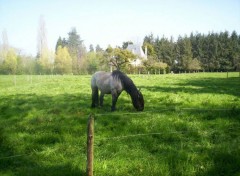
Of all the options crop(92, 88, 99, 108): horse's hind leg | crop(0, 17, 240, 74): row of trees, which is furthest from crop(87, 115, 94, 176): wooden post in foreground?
crop(0, 17, 240, 74): row of trees

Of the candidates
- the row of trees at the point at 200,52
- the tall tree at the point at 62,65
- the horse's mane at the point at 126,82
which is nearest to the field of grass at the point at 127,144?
the horse's mane at the point at 126,82

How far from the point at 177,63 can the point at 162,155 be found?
3798 inches

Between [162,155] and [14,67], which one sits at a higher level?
[14,67]

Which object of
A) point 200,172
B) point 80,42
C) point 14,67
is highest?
point 80,42

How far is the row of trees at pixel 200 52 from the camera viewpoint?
9650 cm

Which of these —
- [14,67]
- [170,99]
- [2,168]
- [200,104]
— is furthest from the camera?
[14,67]

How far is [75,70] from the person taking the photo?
274 feet

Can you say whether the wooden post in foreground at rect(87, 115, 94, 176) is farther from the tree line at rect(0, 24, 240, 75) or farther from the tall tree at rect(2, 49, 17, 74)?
the tall tree at rect(2, 49, 17, 74)

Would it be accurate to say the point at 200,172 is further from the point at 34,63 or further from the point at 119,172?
the point at 34,63

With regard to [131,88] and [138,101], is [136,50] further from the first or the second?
→ [138,101]

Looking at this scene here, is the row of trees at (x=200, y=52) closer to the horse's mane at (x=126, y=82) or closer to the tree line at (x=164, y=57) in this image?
the tree line at (x=164, y=57)

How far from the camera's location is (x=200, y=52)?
101500 millimetres

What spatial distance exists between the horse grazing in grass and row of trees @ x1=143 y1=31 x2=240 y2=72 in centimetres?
8242

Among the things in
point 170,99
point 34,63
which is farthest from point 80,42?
point 170,99
